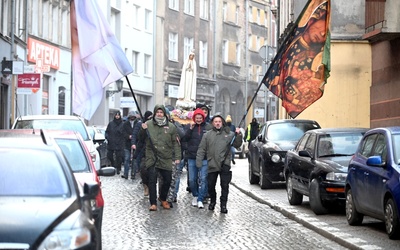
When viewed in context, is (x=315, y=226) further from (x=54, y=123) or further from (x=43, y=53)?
(x=43, y=53)

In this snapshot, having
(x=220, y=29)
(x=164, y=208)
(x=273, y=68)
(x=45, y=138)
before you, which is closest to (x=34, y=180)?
(x=45, y=138)

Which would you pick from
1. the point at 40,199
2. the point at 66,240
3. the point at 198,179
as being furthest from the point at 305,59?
the point at 66,240

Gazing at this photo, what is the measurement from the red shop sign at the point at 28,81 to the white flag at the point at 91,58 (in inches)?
423

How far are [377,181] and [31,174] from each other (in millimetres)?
6184

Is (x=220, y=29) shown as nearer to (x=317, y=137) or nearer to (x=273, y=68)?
(x=273, y=68)

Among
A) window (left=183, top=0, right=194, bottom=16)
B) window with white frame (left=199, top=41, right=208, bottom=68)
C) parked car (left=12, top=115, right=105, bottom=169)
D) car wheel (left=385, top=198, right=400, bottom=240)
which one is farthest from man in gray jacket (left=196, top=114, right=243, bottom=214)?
window with white frame (left=199, top=41, right=208, bottom=68)

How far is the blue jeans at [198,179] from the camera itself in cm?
1978

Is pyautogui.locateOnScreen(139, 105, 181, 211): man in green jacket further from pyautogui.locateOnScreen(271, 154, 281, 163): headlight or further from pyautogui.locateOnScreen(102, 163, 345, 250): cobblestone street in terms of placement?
pyautogui.locateOnScreen(271, 154, 281, 163): headlight

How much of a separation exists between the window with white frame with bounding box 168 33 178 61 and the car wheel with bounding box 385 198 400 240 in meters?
54.1

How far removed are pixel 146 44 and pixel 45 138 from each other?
180ft

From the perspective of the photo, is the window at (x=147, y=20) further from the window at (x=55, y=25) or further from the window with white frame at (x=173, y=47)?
the window at (x=55, y=25)

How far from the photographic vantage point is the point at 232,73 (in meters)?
77.1

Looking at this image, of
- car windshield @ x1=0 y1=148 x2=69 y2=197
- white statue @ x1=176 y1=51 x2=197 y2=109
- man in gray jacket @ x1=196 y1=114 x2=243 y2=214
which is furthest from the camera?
white statue @ x1=176 y1=51 x2=197 y2=109

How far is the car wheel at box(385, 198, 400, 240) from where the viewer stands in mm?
13258
